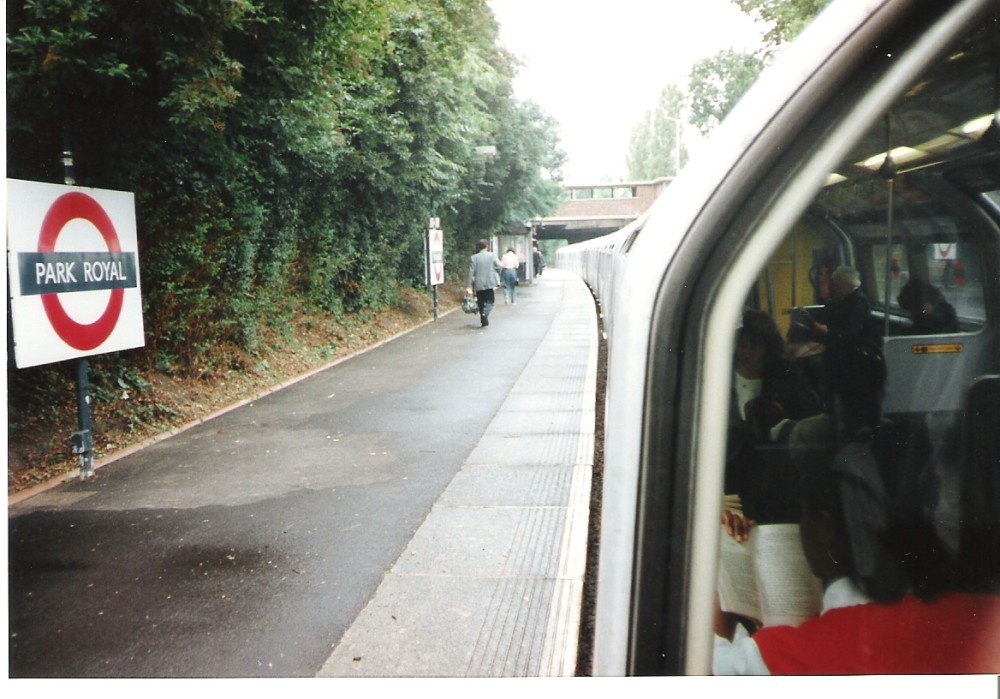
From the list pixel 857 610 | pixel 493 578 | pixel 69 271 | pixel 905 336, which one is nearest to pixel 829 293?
pixel 905 336

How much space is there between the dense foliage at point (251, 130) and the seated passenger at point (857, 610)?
4865mm

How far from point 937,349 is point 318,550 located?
356 cm

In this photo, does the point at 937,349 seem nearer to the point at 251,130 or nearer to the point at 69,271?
the point at 69,271

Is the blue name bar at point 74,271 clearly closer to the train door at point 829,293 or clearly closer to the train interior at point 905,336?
the train door at point 829,293

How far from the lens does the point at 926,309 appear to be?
1402 mm

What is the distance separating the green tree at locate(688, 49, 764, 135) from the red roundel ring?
3545 millimetres

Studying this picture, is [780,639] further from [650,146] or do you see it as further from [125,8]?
[125,8]

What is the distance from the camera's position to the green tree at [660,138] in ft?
11.4

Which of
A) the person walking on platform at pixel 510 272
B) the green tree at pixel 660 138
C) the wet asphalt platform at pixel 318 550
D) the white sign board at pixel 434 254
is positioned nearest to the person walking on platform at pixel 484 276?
the white sign board at pixel 434 254

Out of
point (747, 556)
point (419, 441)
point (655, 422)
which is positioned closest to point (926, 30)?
point (655, 422)

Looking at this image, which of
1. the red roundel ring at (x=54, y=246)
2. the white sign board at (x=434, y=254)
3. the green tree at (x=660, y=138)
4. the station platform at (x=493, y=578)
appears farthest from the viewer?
the white sign board at (x=434, y=254)

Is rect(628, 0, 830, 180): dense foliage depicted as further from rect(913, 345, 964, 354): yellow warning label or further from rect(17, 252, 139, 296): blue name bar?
rect(17, 252, 139, 296): blue name bar

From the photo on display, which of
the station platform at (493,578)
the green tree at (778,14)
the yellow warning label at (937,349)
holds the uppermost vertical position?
the green tree at (778,14)

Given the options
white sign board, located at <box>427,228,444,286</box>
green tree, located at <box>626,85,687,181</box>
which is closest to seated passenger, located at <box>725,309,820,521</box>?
green tree, located at <box>626,85,687,181</box>
